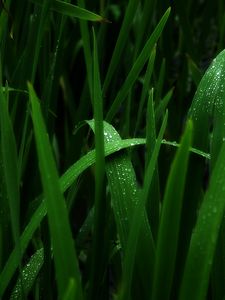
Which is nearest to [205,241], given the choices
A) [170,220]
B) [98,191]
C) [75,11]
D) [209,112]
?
[170,220]

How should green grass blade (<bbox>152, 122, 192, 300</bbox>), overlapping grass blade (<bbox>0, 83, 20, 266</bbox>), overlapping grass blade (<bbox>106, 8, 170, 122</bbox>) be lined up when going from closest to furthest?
green grass blade (<bbox>152, 122, 192, 300</bbox>) → overlapping grass blade (<bbox>0, 83, 20, 266</bbox>) → overlapping grass blade (<bbox>106, 8, 170, 122</bbox>)

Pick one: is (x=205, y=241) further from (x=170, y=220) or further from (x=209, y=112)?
(x=209, y=112)

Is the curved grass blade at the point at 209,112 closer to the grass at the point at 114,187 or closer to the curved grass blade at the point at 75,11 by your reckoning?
the grass at the point at 114,187

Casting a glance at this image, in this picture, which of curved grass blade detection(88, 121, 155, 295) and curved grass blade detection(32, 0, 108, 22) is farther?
curved grass blade detection(32, 0, 108, 22)

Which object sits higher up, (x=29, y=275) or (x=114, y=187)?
(x=114, y=187)

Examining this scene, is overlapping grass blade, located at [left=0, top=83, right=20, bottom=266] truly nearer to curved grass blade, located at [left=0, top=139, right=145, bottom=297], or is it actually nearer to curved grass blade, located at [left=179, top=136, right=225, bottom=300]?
curved grass blade, located at [left=0, top=139, right=145, bottom=297]

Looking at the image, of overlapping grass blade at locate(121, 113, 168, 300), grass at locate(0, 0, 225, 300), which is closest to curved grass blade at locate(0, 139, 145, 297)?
grass at locate(0, 0, 225, 300)
